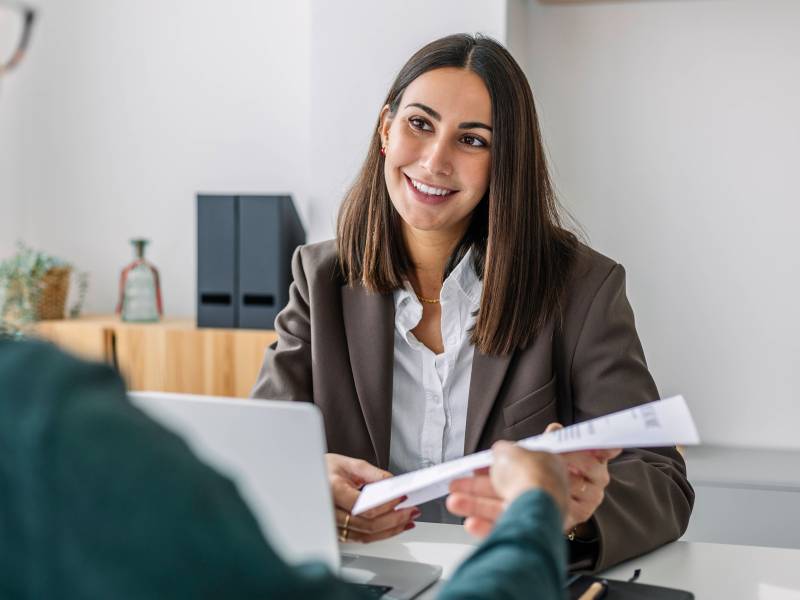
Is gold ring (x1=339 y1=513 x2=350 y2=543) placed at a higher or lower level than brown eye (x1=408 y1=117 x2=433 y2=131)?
lower

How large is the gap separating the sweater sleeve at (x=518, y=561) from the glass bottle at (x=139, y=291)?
273 centimetres

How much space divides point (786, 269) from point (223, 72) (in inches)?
79.6

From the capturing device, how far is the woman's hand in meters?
0.97

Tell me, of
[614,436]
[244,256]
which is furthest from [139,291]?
[614,436]

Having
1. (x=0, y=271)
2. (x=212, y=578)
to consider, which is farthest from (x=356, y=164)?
(x=212, y=578)

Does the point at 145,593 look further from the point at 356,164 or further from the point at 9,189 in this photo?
the point at 9,189

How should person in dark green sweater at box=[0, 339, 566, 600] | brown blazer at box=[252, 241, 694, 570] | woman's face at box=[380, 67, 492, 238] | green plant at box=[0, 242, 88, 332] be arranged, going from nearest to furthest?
person in dark green sweater at box=[0, 339, 566, 600], brown blazer at box=[252, 241, 694, 570], woman's face at box=[380, 67, 492, 238], green plant at box=[0, 242, 88, 332]

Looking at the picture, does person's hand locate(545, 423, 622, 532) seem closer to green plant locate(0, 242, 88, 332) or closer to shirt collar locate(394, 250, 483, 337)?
shirt collar locate(394, 250, 483, 337)

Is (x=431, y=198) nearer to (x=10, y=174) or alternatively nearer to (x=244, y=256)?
(x=244, y=256)

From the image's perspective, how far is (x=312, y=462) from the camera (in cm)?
93

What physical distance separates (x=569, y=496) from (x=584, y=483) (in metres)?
0.12

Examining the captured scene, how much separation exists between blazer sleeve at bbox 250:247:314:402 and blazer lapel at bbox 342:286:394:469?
0.08m

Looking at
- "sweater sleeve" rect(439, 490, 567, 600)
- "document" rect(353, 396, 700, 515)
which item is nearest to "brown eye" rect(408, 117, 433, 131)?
"document" rect(353, 396, 700, 515)

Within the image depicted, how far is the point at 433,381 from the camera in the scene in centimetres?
178
